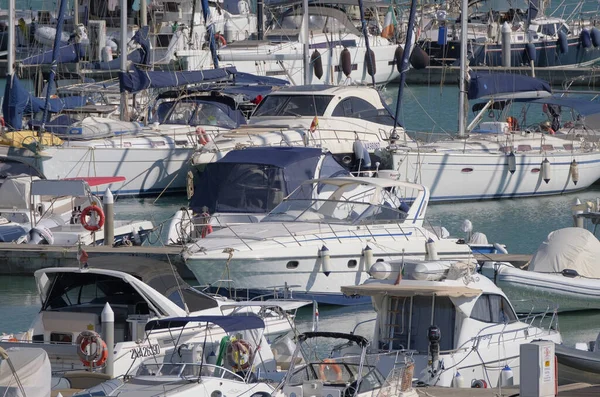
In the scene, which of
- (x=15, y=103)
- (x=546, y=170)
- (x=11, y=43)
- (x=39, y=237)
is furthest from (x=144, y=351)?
(x=546, y=170)

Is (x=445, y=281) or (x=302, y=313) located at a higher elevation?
(x=445, y=281)

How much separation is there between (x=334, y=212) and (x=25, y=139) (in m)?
11.7

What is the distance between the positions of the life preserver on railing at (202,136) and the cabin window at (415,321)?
1722 cm

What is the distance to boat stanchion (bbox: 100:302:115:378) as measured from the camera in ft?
56.2

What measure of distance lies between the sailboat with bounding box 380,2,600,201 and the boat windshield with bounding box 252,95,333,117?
232 cm

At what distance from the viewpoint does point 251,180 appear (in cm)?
2700

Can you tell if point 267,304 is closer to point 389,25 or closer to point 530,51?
point 389,25

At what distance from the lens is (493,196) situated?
3569 centimetres

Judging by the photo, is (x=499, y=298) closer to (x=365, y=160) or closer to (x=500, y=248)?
(x=500, y=248)

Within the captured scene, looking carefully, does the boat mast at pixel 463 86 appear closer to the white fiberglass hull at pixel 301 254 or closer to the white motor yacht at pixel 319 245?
the white motor yacht at pixel 319 245

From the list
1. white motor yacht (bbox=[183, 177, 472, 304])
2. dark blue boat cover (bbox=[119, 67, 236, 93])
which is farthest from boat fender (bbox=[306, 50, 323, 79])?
white motor yacht (bbox=[183, 177, 472, 304])

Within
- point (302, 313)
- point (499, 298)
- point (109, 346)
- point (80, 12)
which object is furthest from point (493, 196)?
point (80, 12)

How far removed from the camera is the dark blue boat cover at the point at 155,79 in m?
36.6

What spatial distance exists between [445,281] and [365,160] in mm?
15675
